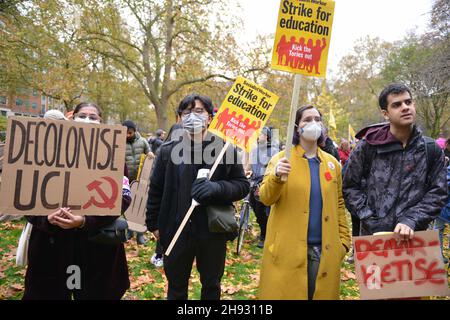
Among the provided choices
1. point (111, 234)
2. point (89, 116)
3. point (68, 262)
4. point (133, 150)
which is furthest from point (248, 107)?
point (133, 150)

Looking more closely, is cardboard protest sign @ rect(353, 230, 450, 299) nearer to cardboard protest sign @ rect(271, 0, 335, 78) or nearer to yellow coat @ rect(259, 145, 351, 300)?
yellow coat @ rect(259, 145, 351, 300)

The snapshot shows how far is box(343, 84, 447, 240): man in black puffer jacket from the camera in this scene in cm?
→ 232

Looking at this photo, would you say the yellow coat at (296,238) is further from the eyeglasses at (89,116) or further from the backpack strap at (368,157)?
the eyeglasses at (89,116)

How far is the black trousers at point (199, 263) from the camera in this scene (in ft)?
9.03

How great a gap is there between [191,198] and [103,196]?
0.76 meters

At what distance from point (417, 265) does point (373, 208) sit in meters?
0.46

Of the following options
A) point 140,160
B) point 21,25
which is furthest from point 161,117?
point 140,160

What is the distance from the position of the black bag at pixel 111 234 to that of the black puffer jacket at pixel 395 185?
1.73 m

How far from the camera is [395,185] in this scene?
2.39 m

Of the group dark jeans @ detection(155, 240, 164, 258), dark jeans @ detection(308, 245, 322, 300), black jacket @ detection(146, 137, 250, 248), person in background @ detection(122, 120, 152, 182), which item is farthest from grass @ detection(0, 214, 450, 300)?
dark jeans @ detection(308, 245, 322, 300)

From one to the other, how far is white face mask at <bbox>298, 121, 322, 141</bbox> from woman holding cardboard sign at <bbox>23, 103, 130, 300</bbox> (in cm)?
163

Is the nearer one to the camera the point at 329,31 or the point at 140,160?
the point at 329,31

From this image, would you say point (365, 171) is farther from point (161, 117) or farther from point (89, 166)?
point (161, 117)

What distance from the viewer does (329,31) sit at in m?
2.54
